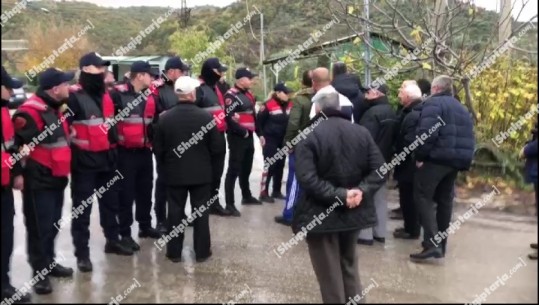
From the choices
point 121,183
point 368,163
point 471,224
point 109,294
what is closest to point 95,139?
point 121,183

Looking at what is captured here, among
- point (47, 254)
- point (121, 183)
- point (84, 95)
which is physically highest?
point (84, 95)

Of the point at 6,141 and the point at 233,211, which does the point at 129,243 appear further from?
the point at 6,141

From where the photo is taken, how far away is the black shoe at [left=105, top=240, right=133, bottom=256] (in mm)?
5734

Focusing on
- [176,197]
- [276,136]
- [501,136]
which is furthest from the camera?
[501,136]

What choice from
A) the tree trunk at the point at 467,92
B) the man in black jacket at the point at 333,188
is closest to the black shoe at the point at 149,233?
the man in black jacket at the point at 333,188

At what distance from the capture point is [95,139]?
16.8 feet

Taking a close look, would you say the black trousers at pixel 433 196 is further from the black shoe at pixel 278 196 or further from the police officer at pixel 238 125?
the black shoe at pixel 278 196

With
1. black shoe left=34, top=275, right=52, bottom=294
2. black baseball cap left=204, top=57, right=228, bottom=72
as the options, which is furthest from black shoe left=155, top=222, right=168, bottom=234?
black baseball cap left=204, top=57, right=228, bottom=72

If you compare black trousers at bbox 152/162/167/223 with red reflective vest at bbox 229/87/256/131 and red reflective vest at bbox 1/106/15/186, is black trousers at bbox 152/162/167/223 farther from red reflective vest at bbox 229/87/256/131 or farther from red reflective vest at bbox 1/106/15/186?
red reflective vest at bbox 1/106/15/186

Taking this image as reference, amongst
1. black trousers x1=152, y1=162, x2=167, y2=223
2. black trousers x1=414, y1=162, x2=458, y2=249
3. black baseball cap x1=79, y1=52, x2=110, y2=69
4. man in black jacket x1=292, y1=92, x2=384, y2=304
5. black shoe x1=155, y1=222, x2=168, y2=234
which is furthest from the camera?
black trousers x1=152, y1=162, x2=167, y2=223

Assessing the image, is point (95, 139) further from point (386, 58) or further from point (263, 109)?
point (386, 58)

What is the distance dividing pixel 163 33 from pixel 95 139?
39725mm

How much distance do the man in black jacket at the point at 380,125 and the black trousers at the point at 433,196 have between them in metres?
0.55

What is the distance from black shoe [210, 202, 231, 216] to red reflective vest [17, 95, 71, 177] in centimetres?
283
